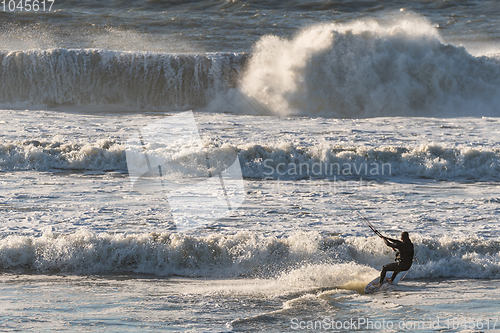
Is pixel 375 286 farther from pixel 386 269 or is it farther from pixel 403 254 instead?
pixel 403 254

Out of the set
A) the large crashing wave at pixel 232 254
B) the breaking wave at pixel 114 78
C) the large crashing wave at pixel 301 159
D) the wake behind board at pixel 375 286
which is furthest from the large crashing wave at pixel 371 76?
the wake behind board at pixel 375 286

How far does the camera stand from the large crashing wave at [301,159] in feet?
44.7

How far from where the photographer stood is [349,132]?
1711 cm

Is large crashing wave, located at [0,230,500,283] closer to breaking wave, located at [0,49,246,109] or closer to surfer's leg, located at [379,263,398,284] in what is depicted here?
surfer's leg, located at [379,263,398,284]

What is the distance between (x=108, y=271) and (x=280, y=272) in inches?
100

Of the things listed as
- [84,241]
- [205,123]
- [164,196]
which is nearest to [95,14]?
[205,123]

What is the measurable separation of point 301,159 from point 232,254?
20.6ft

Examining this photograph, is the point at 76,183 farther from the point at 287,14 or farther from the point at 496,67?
the point at 287,14
